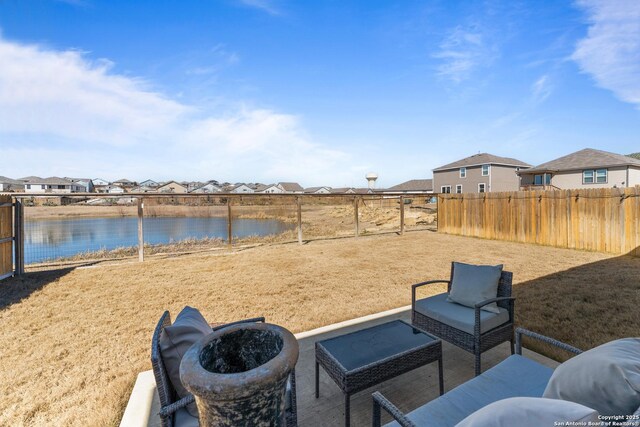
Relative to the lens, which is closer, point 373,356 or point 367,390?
point 373,356

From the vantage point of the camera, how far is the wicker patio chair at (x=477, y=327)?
243cm

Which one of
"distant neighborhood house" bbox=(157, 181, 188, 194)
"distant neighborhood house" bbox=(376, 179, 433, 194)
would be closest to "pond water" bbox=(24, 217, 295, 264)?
"distant neighborhood house" bbox=(376, 179, 433, 194)

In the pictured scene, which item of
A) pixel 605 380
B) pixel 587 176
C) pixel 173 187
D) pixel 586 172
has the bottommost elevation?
pixel 605 380

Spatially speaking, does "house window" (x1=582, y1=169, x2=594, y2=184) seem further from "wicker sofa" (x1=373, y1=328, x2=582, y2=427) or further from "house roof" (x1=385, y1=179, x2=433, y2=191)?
"wicker sofa" (x1=373, y1=328, x2=582, y2=427)

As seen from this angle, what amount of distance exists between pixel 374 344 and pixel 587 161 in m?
23.6

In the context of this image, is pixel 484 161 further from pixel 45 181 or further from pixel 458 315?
pixel 45 181

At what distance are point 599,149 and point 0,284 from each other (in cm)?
2916

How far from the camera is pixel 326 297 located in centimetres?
472

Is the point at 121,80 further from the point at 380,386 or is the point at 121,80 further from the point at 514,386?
the point at 514,386

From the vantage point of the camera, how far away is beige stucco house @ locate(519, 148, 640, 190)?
→ 1666 cm

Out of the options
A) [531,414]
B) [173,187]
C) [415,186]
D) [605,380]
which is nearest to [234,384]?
[531,414]

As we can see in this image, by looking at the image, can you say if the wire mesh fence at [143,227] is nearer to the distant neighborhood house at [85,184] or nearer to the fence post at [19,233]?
the fence post at [19,233]

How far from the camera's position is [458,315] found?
2691 mm

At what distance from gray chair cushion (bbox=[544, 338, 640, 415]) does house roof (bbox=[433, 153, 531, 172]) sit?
26.3 m
